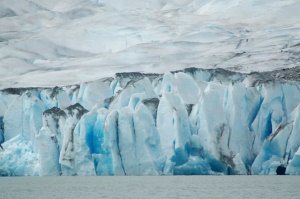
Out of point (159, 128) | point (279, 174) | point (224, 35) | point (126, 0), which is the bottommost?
point (279, 174)

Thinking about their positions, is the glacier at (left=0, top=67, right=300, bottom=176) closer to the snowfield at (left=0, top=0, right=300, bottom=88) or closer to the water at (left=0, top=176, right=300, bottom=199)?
the water at (left=0, top=176, right=300, bottom=199)

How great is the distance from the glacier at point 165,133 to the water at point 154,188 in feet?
2.13

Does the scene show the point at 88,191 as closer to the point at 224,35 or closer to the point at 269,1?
the point at 224,35

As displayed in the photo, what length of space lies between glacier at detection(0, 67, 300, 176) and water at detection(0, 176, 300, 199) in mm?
650

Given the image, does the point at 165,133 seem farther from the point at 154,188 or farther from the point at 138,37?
the point at 138,37

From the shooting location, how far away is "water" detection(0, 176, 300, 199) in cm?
2236

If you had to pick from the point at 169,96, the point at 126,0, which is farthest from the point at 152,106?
the point at 126,0

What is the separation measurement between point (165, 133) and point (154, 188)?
195 inches

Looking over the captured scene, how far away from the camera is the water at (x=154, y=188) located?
22359 mm

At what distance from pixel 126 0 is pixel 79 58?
2955 centimetres

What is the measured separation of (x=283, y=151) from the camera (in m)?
28.4

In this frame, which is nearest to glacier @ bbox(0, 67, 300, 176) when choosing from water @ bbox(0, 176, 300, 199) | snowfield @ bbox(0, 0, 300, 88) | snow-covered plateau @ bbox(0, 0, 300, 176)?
snow-covered plateau @ bbox(0, 0, 300, 176)

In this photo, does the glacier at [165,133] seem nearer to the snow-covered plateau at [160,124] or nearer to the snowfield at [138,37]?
the snow-covered plateau at [160,124]

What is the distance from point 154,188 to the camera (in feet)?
81.3
